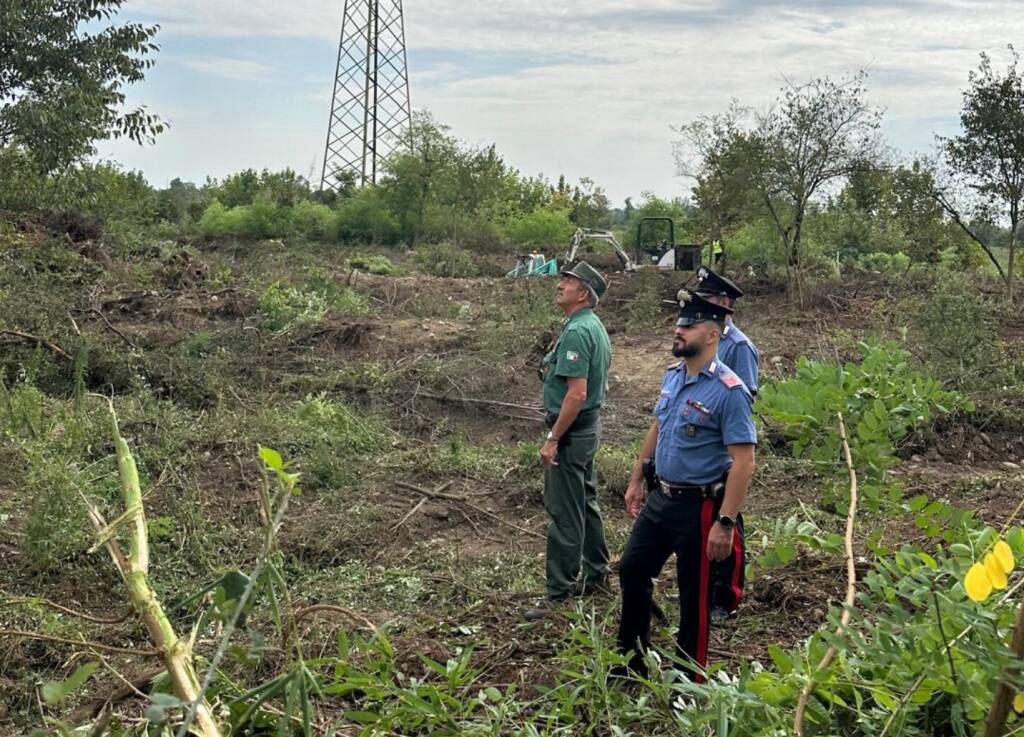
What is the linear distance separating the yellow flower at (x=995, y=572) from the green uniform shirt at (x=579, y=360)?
3.57 m

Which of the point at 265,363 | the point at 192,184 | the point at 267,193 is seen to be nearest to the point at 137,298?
the point at 265,363

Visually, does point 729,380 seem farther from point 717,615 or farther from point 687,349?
point 717,615

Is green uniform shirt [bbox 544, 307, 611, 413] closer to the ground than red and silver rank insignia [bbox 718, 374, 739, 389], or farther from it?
closer to the ground

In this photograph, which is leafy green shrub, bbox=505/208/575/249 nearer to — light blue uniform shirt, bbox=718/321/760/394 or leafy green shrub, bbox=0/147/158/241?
leafy green shrub, bbox=0/147/158/241

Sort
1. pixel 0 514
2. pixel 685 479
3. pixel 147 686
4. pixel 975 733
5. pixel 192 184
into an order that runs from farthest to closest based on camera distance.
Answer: pixel 192 184
pixel 0 514
pixel 685 479
pixel 147 686
pixel 975 733

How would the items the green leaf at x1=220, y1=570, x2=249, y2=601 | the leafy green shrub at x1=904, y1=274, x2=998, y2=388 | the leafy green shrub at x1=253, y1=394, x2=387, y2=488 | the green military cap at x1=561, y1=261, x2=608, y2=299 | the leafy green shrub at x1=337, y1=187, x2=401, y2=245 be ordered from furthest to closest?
the leafy green shrub at x1=337, y1=187, x2=401, y2=245
the leafy green shrub at x1=904, y1=274, x2=998, y2=388
the leafy green shrub at x1=253, y1=394, x2=387, y2=488
the green military cap at x1=561, y1=261, x2=608, y2=299
the green leaf at x1=220, y1=570, x2=249, y2=601

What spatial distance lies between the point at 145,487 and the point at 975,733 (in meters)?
5.82

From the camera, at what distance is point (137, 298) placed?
48.8 ft

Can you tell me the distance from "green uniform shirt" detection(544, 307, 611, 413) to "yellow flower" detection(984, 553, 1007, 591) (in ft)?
11.7

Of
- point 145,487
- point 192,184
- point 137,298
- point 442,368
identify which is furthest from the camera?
point 192,184

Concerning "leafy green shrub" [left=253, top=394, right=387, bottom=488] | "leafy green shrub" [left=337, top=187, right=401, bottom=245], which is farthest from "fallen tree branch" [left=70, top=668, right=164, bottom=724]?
"leafy green shrub" [left=337, top=187, right=401, bottom=245]

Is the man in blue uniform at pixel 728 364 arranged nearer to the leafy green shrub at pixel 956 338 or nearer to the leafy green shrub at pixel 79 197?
Result: the leafy green shrub at pixel 956 338

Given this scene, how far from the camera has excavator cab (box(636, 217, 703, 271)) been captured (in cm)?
2027

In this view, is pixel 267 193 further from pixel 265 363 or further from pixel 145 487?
pixel 145 487
